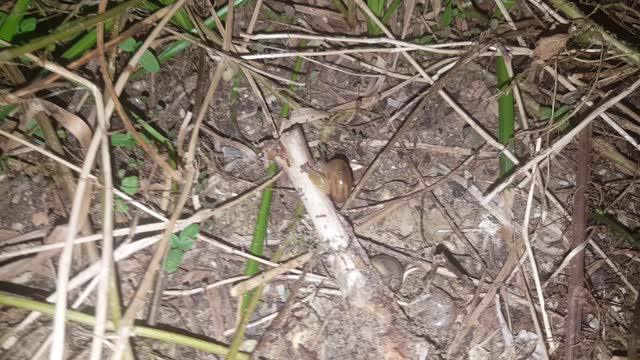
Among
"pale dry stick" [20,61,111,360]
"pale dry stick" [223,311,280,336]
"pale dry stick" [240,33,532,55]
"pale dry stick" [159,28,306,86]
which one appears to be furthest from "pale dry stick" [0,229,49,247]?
"pale dry stick" [240,33,532,55]

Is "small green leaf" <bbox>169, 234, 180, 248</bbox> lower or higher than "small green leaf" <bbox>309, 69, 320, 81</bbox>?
lower

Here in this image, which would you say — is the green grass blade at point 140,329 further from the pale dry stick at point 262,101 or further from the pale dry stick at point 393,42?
the pale dry stick at point 393,42

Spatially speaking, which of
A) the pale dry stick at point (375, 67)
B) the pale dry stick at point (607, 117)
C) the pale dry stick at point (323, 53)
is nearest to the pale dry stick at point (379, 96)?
the pale dry stick at point (375, 67)

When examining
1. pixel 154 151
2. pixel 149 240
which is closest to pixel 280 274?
pixel 149 240

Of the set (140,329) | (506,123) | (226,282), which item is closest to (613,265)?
(506,123)

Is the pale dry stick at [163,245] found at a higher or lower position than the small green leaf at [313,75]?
lower

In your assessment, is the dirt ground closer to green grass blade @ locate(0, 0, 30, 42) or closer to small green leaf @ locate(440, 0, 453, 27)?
small green leaf @ locate(440, 0, 453, 27)
